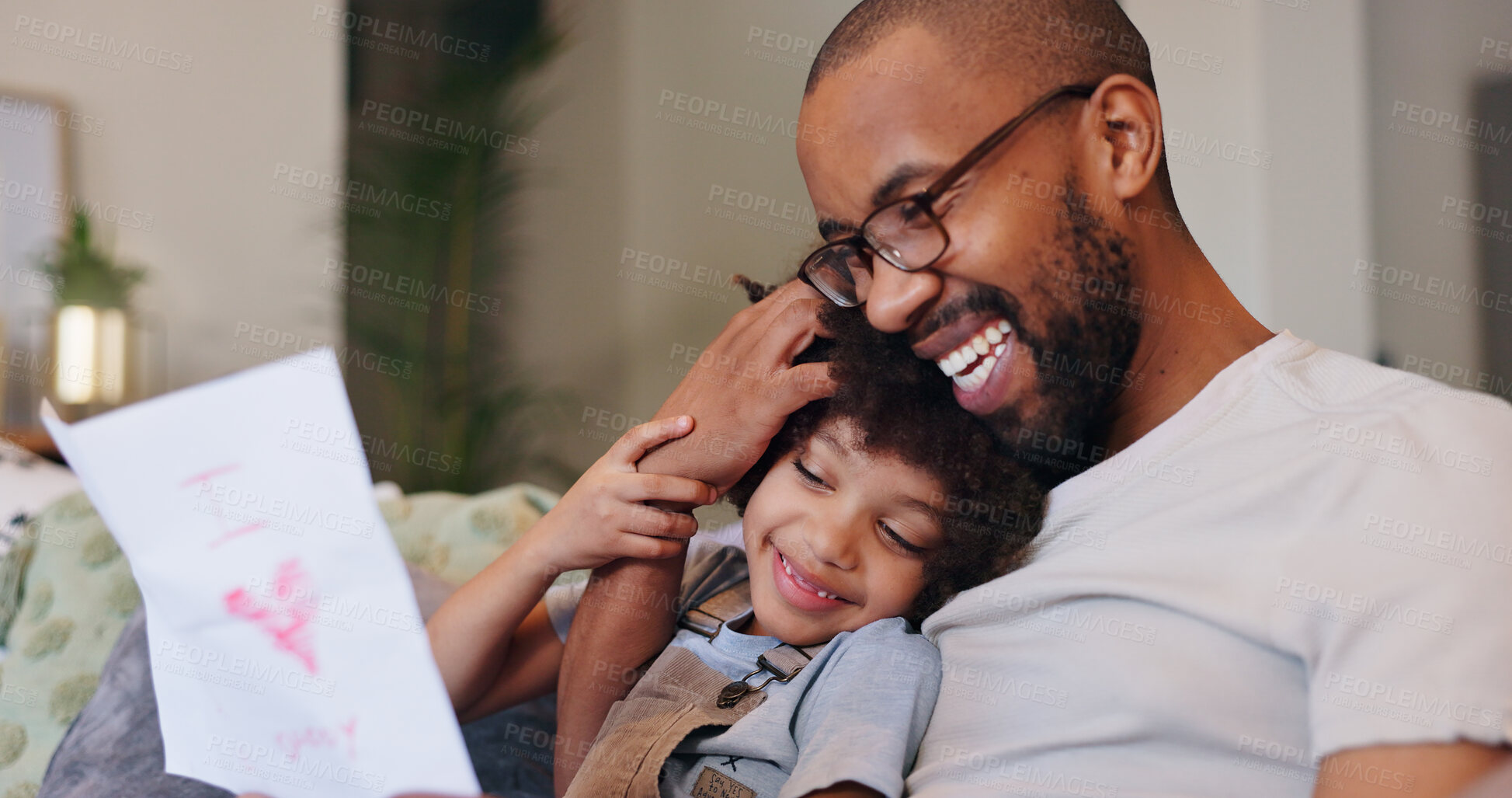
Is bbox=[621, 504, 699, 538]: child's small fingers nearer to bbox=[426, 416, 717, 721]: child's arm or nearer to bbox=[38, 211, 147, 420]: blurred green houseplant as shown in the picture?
bbox=[426, 416, 717, 721]: child's arm

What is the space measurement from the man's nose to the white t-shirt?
0.18 meters

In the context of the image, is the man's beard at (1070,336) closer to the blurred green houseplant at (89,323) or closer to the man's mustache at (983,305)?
the man's mustache at (983,305)

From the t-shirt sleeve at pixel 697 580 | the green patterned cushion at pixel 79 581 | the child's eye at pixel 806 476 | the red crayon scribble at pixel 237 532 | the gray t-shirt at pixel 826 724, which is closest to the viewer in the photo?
the gray t-shirt at pixel 826 724

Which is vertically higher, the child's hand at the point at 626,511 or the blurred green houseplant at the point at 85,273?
the child's hand at the point at 626,511

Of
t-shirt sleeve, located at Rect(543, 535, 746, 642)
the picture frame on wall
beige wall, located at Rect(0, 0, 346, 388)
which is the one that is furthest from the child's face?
the picture frame on wall

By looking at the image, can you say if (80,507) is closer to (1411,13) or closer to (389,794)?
(389,794)

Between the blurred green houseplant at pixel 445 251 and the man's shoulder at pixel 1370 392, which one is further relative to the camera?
the blurred green houseplant at pixel 445 251

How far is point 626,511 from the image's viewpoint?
760mm

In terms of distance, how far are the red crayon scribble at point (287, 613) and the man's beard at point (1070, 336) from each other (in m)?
0.72

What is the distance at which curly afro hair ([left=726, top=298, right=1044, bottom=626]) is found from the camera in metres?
0.70

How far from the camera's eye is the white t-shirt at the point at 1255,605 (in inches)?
21.1

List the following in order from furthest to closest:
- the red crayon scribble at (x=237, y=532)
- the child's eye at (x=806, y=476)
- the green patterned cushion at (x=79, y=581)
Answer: the green patterned cushion at (x=79, y=581), the red crayon scribble at (x=237, y=532), the child's eye at (x=806, y=476)

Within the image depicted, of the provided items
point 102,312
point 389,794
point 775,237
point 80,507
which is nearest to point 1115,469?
point 775,237

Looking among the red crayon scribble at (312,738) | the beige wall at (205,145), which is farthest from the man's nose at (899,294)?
the beige wall at (205,145)
